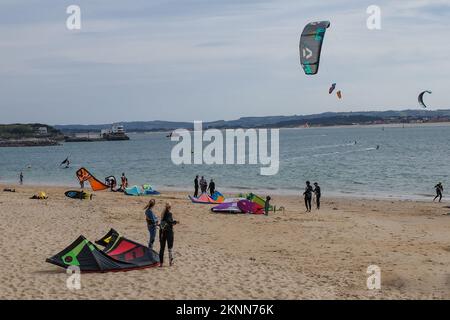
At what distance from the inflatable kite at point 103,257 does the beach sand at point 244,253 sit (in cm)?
20

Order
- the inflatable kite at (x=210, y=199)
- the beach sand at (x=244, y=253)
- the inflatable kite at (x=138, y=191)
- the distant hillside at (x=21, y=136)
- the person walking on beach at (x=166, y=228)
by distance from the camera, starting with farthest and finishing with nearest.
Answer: the distant hillside at (x=21, y=136), the inflatable kite at (x=138, y=191), the inflatable kite at (x=210, y=199), the person walking on beach at (x=166, y=228), the beach sand at (x=244, y=253)

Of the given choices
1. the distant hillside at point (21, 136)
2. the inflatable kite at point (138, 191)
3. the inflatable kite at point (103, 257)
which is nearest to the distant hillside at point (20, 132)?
the distant hillside at point (21, 136)

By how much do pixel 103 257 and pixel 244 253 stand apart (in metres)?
3.46

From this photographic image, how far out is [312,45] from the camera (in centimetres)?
1655

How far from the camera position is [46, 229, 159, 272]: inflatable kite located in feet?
31.4

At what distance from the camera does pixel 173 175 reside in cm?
4712

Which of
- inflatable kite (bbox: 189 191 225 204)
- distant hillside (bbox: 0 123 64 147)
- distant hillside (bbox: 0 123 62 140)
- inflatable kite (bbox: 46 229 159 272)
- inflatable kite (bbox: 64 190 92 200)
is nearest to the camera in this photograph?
inflatable kite (bbox: 46 229 159 272)

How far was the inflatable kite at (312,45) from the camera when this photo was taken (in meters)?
16.2

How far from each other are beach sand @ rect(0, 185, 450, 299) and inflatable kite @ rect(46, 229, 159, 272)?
8.0 inches

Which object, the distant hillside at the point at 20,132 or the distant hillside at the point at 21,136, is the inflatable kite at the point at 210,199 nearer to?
the distant hillside at the point at 21,136

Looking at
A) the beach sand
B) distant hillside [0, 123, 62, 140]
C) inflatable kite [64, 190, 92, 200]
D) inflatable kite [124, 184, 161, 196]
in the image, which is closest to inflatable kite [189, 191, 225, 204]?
the beach sand

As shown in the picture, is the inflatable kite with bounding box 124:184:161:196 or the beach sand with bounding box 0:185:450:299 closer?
the beach sand with bounding box 0:185:450:299

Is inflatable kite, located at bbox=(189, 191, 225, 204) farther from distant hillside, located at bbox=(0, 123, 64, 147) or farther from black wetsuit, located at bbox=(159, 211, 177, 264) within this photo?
distant hillside, located at bbox=(0, 123, 64, 147)
